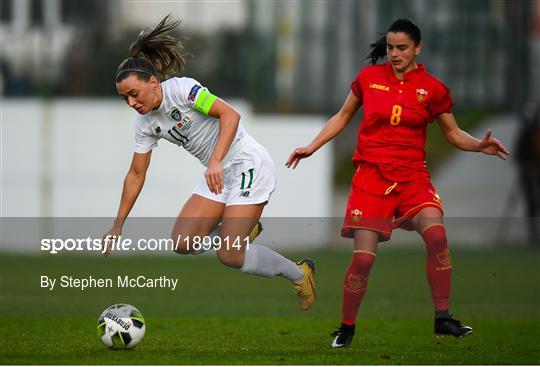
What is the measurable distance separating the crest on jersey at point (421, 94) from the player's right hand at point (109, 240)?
222cm

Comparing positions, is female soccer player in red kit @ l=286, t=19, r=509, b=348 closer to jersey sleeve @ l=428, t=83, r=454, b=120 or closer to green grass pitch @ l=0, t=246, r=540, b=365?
jersey sleeve @ l=428, t=83, r=454, b=120

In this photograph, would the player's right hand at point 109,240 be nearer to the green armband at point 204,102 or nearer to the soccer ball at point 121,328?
the soccer ball at point 121,328

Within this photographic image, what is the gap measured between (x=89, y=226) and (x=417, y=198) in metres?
10.0

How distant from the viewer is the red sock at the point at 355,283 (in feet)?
27.3

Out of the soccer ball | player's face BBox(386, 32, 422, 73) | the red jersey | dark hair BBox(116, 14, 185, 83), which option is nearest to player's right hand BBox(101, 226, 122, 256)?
the soccer ball

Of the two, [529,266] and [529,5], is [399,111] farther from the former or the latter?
[529,5]

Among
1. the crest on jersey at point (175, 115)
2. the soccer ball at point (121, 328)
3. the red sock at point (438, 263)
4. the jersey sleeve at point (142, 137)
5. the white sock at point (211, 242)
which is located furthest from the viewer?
the white sock at point (211, 242)

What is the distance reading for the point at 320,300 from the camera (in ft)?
38.5

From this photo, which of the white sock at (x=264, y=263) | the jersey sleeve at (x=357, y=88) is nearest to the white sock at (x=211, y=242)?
the white sock at (x=264, y=263)

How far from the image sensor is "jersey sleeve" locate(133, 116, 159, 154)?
854cm

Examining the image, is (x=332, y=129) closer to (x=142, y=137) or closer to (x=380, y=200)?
(x=380, y=200)

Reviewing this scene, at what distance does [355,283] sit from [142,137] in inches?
70.4

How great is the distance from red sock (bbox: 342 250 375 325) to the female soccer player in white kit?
1.90 ft

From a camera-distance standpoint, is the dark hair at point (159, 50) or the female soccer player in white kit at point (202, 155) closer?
the female soccer player in white kit at point (202, 155)
